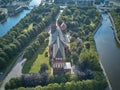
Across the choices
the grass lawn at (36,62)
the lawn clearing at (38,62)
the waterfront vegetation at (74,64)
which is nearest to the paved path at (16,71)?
the grass lawn at (36,62)

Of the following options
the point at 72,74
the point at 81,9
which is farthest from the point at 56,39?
the point at 81,9

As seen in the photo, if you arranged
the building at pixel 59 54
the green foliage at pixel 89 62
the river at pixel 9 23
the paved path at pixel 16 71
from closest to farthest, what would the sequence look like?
the paved path at pixel 16 71
the green foliage at pixel 89 62
the building at pixel 59 54
the river at pixel 9 23

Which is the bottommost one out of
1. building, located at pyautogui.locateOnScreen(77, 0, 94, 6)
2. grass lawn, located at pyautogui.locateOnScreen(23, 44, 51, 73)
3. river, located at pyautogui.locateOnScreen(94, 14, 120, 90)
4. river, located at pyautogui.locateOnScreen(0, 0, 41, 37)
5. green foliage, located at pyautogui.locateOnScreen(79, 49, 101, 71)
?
river, located at pyautogui.locateOnScreen(94, 14, 120, 90)

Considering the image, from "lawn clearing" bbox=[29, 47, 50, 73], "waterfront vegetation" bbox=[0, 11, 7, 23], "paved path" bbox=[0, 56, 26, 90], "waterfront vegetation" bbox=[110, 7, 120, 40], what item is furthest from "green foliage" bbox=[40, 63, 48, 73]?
"waterfront vegetation" bbox=[0, 11, 7, 23]

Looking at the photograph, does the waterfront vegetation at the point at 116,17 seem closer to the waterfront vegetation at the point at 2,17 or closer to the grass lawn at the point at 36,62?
the grass lawn at the point at 36,62

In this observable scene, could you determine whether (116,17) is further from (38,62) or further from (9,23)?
(38,62)

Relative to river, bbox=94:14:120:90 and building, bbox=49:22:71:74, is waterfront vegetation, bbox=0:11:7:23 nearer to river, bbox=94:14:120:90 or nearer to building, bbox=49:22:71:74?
building, bbox=49:22:71:74
